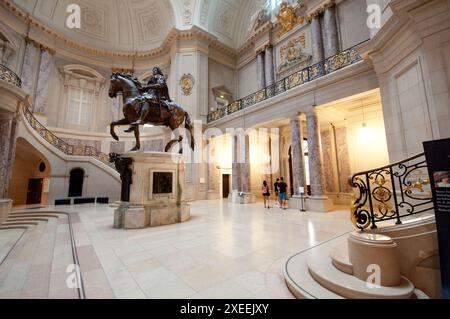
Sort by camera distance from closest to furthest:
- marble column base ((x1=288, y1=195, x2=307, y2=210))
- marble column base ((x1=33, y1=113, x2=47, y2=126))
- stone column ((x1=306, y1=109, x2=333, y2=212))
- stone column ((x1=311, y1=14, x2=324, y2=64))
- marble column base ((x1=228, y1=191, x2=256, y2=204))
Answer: stone column ((x1=306, y1=109, x2=333, y2=212))
marble column base ((x1=288, y1=195, x2=307, y2=210))
marble column base ((x1=228, y1=191, x2=256, y2=204))
stone column ((x1=311, y1=14, x2=324, y2=64))
marble column base ((x1=33, y1=113, x2=47, y2=126))

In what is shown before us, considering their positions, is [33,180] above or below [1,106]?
below

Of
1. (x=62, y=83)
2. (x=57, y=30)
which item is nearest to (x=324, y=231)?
(x=62, y=83)

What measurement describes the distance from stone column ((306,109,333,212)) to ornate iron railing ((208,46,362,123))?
1795 mm

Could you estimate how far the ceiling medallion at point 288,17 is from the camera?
12742 mm

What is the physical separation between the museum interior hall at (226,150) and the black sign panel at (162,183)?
42mm

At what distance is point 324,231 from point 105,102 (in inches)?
727

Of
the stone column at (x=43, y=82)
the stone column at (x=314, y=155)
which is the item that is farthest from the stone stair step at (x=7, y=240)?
the stone column at (x=43, y=82)

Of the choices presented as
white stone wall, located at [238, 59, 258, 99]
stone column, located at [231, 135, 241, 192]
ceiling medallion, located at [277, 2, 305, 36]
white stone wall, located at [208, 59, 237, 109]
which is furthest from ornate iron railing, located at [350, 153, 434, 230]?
white stone wall, located at [208, 59, 237, 109]

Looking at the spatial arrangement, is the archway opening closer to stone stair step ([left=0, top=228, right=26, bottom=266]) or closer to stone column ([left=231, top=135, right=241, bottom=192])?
stone stair step ([left=0, top=228, right=26, bottom=266])

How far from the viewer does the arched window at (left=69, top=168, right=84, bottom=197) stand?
1211 cm

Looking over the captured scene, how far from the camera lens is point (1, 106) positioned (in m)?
6.61

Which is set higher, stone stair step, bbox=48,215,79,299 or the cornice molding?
the cornice molding

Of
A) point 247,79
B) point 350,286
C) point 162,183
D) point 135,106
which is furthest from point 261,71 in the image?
point 350,286
